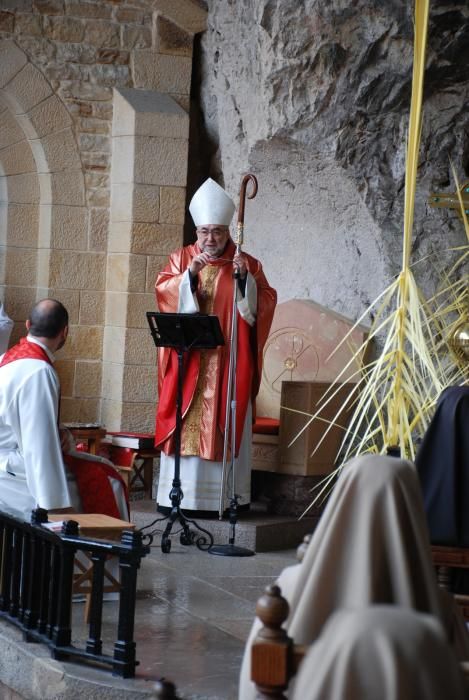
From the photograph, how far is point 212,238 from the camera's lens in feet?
23.3

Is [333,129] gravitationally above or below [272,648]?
above

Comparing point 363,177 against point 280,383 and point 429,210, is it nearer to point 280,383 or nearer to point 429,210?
point 429,210

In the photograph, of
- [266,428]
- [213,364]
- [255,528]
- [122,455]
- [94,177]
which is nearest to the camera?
[255,528]

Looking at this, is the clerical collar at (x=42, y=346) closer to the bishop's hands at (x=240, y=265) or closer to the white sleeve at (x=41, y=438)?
the white sleeve at (x=41, y=438)

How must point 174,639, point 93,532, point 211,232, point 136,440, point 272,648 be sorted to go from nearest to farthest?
point 272,648 → point 174,639 → point 93,532 → point 211,232 → point 136,440


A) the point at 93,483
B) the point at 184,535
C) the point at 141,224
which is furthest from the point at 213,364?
the point at 141,224

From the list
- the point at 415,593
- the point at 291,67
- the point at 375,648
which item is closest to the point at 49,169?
the point at 291,67

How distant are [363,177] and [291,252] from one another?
0.93 m

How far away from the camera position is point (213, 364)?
7.23 m

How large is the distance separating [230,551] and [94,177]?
350cm

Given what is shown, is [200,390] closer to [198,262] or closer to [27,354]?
[198,262]

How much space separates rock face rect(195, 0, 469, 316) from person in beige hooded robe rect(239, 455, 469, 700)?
543 centimetres

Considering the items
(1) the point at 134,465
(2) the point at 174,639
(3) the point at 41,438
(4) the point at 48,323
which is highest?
(4) the point at 48,323

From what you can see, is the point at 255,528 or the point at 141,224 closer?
the point at 255,528
